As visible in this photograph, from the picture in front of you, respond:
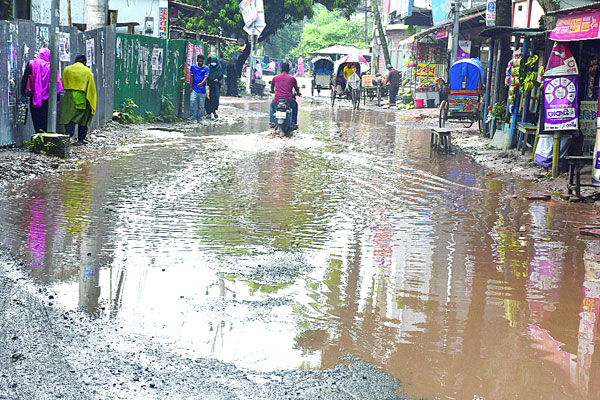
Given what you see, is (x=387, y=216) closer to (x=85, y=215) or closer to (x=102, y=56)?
(x=85, y=215)

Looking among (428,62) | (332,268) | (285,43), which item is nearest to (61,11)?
(428,62)

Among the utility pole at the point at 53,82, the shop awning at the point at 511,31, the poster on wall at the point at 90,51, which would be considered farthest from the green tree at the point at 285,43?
the utility pole at the point at 53,82

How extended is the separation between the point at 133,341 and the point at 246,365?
30.2 inches

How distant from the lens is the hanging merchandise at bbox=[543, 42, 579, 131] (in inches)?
459

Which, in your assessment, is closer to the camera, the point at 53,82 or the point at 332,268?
the point at 332,268

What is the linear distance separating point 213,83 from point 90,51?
6.43 m

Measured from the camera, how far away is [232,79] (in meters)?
38.0

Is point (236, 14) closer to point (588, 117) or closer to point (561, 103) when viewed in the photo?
point (588, 117)

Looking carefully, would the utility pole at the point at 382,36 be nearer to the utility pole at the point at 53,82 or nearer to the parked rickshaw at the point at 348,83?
the parked rickshaw at the point at 348,83

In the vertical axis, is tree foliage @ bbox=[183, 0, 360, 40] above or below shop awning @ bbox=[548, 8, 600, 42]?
above

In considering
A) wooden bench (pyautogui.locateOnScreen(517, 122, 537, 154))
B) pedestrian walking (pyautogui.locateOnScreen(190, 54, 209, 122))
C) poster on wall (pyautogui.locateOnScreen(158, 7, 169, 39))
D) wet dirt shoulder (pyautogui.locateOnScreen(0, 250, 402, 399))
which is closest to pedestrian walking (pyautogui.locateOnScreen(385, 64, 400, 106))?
poster on wall (pyautogui.locateOnScreen(158, 7, 169, 39))

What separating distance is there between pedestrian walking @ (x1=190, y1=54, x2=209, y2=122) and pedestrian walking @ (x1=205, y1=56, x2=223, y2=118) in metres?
0.74

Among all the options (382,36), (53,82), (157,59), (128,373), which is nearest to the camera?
(128,373)

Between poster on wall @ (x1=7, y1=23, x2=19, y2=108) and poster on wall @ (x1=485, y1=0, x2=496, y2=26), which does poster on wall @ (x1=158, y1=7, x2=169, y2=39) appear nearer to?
poster on wall @ (x1=485, y1=0, x2=496, y2=26)
